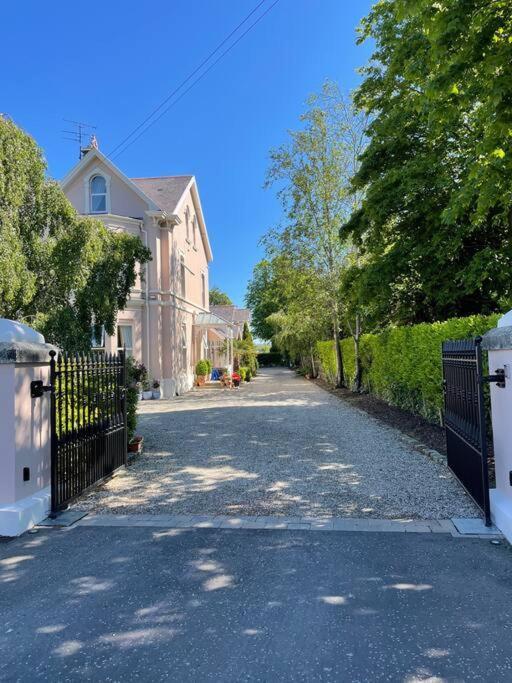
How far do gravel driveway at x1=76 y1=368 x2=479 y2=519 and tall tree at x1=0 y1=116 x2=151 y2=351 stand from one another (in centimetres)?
297

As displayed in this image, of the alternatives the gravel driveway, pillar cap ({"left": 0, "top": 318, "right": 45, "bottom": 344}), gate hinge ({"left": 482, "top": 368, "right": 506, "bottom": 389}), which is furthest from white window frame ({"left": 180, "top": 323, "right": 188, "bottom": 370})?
gate hinge ({"left": 482, "top": 368, "right": 506, "bottom": 389})

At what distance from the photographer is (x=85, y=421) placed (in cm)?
592

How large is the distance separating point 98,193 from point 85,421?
1561cm

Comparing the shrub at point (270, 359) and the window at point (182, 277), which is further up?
the window at point (182, 277)

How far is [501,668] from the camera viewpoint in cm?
247

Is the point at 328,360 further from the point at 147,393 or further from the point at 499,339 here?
the point at 499,339

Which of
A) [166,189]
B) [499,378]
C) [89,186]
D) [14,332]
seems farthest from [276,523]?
[166,189]

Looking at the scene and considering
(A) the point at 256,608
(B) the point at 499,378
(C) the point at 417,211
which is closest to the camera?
(A) the point at 256,608

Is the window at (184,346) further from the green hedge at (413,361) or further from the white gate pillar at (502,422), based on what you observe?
the white gate pillar at (502,422)

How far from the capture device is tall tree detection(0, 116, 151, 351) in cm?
732

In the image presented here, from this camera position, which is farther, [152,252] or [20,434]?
[152,252]

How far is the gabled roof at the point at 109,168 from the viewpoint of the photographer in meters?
18.5

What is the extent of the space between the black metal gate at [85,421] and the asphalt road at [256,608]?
102 centimetres

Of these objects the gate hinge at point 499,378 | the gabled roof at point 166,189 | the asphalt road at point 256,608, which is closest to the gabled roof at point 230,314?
the gabled roof at point 166,189
